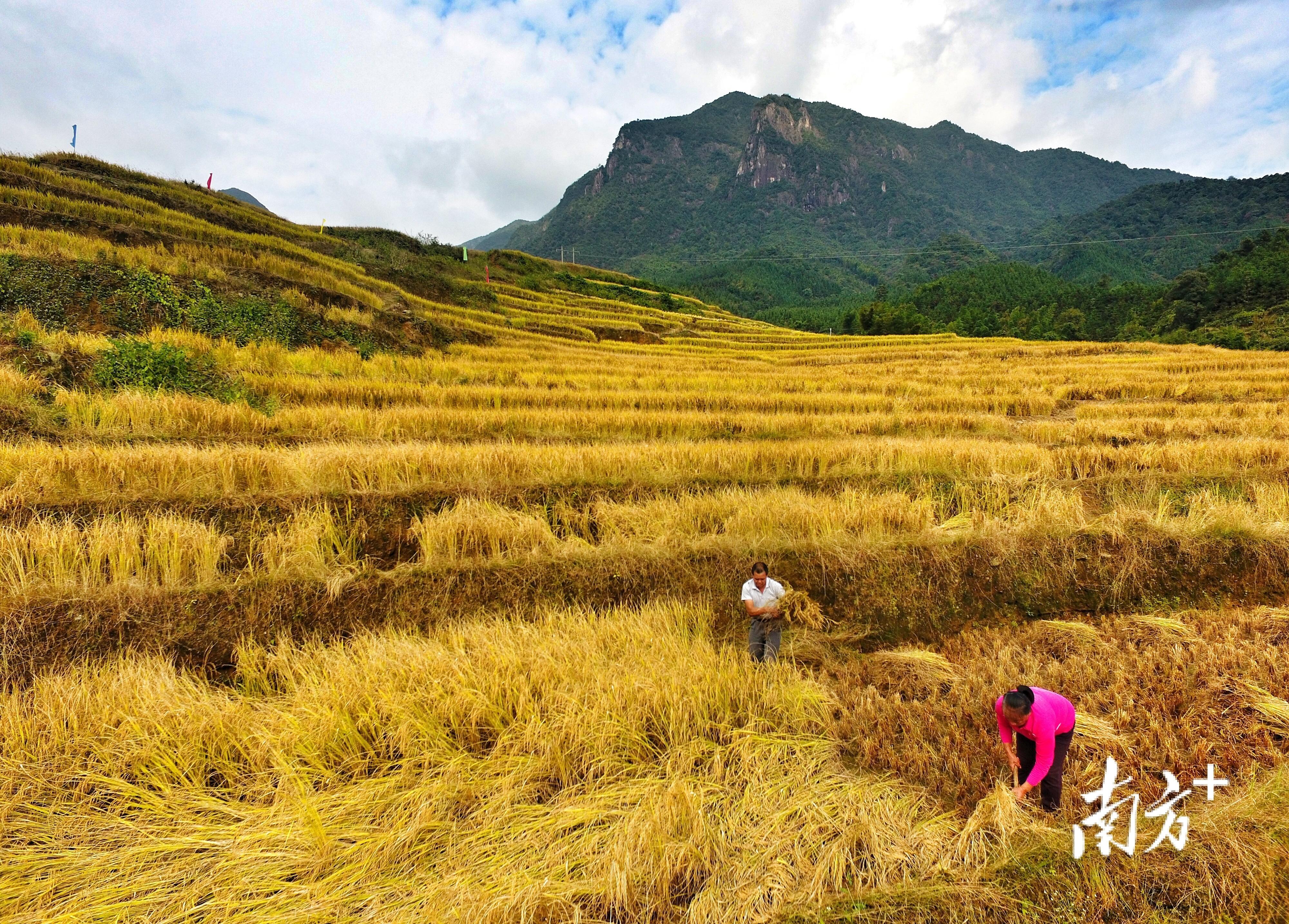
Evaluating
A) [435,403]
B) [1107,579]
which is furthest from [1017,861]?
[435,403]

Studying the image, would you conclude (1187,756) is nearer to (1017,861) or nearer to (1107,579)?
(1017,861)

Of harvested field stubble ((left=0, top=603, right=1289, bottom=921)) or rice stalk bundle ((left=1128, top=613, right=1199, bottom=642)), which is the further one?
rice stalk bundle ((left=1128, top=613, right=1199, bottom=642))

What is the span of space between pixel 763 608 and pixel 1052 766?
82.0 inches

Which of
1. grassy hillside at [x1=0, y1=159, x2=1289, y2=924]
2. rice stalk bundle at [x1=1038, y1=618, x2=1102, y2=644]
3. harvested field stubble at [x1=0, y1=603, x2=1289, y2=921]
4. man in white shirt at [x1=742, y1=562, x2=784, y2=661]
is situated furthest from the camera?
rice stalk bundle at [x1=1038, y1=618, x2=1102, y2=644]

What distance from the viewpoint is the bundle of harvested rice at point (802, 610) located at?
16.8ft

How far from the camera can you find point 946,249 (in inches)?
5625

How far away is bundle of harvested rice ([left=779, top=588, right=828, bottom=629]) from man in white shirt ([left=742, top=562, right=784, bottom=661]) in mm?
579

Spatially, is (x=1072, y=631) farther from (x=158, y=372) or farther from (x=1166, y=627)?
(x=158, y=372)

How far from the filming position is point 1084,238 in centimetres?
13762

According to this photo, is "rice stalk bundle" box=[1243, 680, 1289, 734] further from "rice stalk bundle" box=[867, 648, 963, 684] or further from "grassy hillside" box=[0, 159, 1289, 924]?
"rice stalk bundle" box=[867, 648, 963, 684]

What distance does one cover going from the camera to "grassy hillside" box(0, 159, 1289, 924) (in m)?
2.42

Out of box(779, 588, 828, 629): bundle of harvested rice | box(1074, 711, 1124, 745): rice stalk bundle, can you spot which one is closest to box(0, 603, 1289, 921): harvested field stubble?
box(1074, 711, 1124, 745): rice stalk bundle

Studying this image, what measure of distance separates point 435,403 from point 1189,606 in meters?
12.7

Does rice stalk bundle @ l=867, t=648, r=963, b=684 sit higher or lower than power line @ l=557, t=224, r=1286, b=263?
lower
